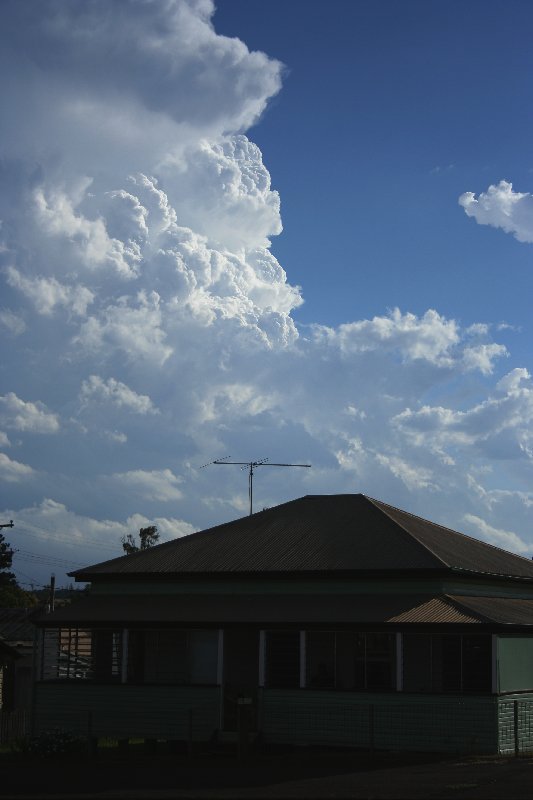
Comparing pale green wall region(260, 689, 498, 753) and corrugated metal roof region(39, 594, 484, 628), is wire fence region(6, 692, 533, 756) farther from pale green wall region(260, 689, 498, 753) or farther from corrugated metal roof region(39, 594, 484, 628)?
corrugated metal roof region(39, 594, 484, 628)

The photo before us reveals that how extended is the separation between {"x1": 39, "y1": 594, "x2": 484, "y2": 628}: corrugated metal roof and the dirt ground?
3.25 m

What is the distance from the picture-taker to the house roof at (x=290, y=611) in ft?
86.2

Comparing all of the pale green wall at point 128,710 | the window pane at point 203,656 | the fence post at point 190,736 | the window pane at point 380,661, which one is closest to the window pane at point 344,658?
the window pane at point 380,661

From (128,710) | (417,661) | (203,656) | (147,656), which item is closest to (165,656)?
(147,656)

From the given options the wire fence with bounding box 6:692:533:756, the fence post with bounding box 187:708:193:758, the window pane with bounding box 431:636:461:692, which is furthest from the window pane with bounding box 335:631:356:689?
the fence post with bounding box 187:708:193:758

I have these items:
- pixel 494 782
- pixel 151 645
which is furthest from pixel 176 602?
pixel 494 782

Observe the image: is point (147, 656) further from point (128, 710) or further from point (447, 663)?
point (447, 663)

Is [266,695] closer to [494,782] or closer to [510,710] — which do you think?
[510,710]

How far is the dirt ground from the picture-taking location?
18.7m

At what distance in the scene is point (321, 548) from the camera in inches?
1225

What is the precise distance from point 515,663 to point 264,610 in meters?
6.67

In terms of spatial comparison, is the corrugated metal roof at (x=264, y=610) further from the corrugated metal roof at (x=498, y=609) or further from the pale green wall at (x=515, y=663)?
the pale green wall at (x=515, y=663)

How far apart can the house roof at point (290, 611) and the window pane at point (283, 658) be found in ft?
2.59

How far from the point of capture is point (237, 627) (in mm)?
27672
